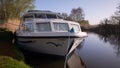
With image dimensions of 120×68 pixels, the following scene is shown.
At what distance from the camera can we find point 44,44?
1363 centimetres

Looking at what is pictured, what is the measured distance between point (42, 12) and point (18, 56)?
6.36m

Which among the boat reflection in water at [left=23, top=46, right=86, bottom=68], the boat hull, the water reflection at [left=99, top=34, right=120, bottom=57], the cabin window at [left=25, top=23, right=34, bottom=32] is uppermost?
the cabin window at [left=25, top=23, right=34, bottom=32]

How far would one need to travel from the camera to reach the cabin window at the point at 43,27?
13.9m

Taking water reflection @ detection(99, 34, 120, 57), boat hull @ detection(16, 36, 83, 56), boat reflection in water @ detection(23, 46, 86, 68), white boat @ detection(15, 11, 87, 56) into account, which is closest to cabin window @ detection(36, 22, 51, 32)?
white boat @ detection(15, 11, 87, 56)

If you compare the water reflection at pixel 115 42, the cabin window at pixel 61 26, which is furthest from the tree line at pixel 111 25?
the cabin window at pixel 61 26

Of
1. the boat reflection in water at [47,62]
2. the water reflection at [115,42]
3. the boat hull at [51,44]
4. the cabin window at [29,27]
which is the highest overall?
the cabin window at [29,27]

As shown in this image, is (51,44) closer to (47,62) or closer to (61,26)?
(47,62)

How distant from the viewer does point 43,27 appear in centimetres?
1397

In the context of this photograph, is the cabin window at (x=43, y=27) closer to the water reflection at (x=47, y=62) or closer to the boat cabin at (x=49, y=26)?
the boat cabin at (x=49, y=26)

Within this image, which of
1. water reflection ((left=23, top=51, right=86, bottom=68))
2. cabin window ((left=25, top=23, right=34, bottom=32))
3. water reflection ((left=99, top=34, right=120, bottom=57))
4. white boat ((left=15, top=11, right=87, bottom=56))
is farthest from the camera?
water reflection ((left=99, top=34, right=120, bottom=57))

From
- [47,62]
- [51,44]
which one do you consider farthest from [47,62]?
[51,44]

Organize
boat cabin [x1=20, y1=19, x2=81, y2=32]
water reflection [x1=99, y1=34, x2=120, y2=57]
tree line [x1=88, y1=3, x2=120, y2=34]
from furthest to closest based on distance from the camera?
tree line [x1=88, y1=3, x2=120, y2=34], water reflection [x1=99, y1=34, x2=120, y2=57], boat cabin [x1=20, y1=19, x2=81, y2=32]

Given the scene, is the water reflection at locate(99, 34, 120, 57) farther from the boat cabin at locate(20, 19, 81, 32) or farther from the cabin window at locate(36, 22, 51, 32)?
the cabin window at locate(36, 22, 51, 32)

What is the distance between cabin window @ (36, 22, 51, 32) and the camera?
13852mm
